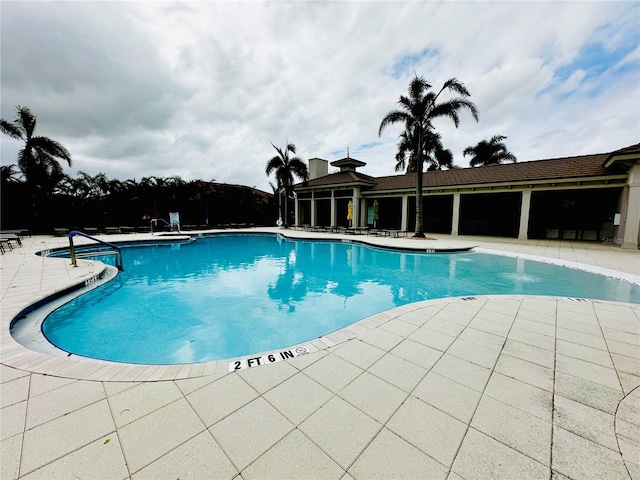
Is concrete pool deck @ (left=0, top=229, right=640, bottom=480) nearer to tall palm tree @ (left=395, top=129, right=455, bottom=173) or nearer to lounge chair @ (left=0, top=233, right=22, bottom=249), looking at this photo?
lounge chair @ (left=0, top=233, right=22, bottom=249)

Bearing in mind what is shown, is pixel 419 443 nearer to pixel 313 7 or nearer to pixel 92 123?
pixel 313 7

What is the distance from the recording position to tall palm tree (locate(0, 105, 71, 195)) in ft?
44.8

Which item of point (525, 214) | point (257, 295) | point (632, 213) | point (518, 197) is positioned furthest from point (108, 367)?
point (518, 197)

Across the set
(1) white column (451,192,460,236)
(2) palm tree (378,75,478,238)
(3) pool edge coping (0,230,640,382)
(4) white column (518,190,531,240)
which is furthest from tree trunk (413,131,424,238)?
(3) pool edge coping (0,230,640,382)

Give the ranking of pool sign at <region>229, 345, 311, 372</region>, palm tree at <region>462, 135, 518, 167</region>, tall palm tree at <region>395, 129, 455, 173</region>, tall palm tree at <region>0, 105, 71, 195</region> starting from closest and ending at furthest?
pool sign at <region>229, 345, 311, 372</region> → tall palm tree at <region>0, 105, 71, 195</region> → tall palm tree at <region>395, 129, 455, 173</region> → palm tree at <region>462, 135, 518, 167</region>

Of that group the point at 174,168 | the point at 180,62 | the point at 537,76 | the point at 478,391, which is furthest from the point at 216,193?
the point at 478,391

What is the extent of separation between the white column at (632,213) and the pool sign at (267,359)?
47.3 feet

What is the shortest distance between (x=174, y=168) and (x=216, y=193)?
3.77 m

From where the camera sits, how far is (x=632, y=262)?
777 cm

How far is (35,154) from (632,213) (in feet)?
96.4

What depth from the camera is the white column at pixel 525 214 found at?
1277cm

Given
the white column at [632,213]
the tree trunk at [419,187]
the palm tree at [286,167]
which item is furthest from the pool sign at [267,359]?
the palm tree at [286,167]

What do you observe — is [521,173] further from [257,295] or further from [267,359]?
[267,359]

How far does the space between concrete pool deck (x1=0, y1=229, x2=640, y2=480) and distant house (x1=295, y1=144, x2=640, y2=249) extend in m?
12.0
